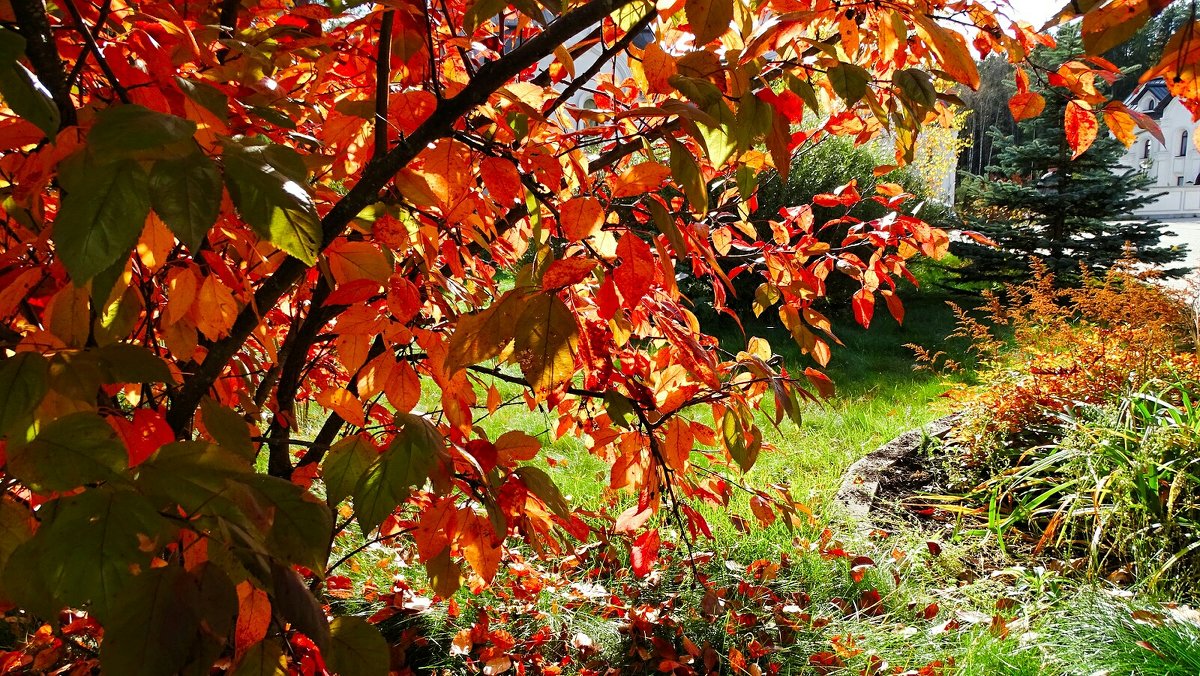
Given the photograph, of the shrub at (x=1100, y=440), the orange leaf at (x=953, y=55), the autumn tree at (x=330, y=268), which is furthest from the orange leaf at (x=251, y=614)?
the shrub at (x=1100, y=440)

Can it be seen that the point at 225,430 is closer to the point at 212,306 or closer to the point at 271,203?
the point at 212,306

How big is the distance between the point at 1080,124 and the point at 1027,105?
0.35ft

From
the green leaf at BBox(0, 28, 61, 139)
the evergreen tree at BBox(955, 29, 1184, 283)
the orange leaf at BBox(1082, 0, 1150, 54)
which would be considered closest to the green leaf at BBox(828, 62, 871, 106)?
the orange leaf at BBox(1082, 0, 1150, 54)

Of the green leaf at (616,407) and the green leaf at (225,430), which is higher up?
→ the green leaf at (225,430)

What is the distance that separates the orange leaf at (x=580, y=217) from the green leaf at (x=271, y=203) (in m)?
0.46

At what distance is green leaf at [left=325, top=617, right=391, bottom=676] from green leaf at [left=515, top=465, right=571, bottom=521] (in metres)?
A: 0.37

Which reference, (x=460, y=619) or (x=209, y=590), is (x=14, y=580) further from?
(x=460, y=619)

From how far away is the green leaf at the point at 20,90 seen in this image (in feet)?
1.95

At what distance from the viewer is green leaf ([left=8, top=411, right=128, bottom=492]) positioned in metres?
0.63

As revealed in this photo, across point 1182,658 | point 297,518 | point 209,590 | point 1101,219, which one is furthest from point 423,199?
point 1101,219

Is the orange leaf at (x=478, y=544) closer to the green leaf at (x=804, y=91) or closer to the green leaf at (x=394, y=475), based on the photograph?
the green leaf at (x=394, y=475)

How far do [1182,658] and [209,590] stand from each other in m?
2.42

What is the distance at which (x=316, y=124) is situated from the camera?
190 centimetres

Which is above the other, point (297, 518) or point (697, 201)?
point (697, 201)
